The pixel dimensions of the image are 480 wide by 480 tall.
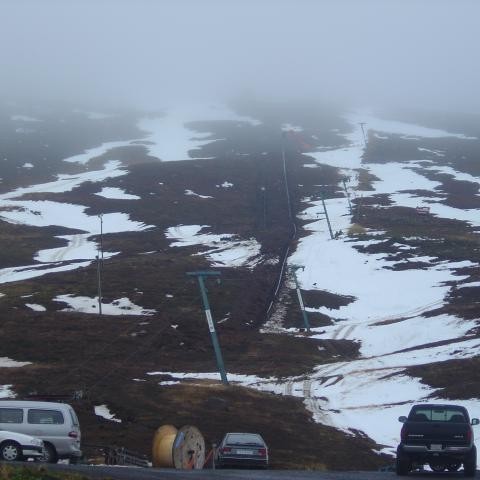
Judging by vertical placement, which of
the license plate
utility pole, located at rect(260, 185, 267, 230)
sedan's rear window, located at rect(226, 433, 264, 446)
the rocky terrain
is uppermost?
utility pole, located at rect(260, 185, 267, 230)

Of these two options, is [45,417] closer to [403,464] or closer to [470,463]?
[403,464]

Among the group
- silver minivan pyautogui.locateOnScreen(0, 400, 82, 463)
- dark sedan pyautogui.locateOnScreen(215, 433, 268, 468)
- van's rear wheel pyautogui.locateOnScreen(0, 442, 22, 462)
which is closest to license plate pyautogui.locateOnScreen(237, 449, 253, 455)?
dark sedan pyautogui.locateOnScreen(215, 433, 268, 468)

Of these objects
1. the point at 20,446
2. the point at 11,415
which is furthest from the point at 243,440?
the point at 20,446

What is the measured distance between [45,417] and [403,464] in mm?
9859

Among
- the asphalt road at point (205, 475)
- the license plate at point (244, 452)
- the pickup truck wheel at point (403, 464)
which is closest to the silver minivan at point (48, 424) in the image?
the asphalt road at point (205, 475)

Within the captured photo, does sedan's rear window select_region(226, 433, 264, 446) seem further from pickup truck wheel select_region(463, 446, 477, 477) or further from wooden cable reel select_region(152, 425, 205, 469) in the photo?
pickup truck wheel select_region(463, 446, 477, 477)

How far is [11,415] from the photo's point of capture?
23672 millimetres

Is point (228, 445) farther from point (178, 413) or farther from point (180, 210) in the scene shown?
point (180, 210)

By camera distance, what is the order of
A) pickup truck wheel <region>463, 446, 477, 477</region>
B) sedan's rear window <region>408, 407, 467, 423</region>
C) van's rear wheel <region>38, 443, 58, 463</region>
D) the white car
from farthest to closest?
van's rear wheel <region>38, 443, 58, 463</region>, sedan's rear window <region>408, 407, 467, 423</region>, the white car, pickup truck wheel <region>463, 446, 477, 477</region>

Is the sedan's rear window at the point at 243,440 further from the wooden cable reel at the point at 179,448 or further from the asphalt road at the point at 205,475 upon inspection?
the asphalt road at the point at 205,475

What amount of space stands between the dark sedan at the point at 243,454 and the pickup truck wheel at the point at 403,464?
6286mm

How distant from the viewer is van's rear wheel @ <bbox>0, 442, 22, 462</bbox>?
21.1 meters

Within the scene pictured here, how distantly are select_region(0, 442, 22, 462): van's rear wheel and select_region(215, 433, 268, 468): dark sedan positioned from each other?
25.9ft

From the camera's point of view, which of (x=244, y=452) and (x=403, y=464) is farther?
(x=244, y=452)
